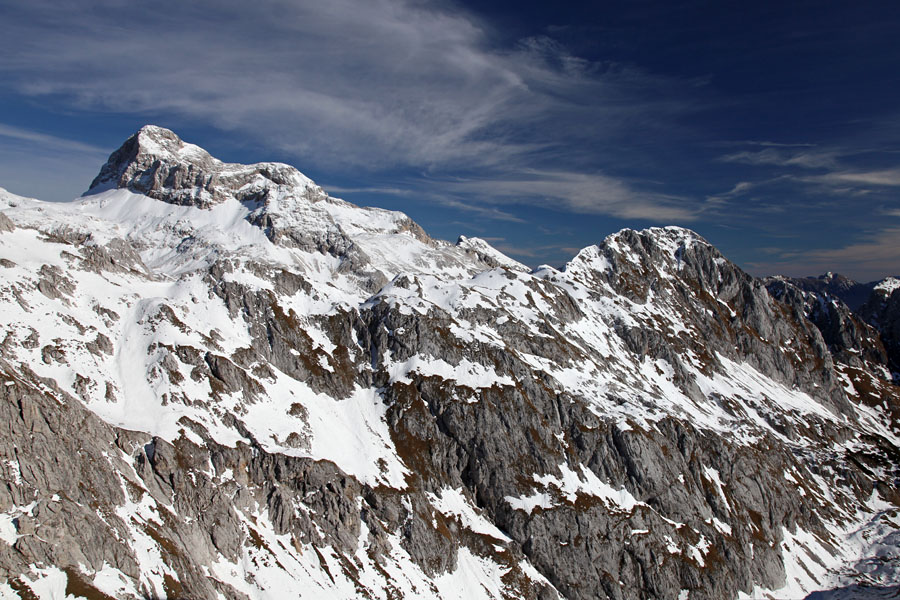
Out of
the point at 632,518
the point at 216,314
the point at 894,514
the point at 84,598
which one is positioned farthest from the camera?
the point at 894,514

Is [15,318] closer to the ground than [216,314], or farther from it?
closer to the ground

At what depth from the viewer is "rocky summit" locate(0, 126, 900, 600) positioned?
250ft

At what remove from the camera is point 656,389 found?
646 ft

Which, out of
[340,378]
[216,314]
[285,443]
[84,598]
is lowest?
[84,598]

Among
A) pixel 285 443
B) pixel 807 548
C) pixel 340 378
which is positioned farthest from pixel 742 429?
pixel 285 443

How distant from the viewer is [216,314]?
13850 centimetres

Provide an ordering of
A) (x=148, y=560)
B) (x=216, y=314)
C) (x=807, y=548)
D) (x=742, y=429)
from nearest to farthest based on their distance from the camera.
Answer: (x=148, y=560), (x=216, y=314), (x=807, y=548), (x=742, y=429)

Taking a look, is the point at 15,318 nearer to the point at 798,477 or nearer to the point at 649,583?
the point at 649,583

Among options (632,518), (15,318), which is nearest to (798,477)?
(632,518)

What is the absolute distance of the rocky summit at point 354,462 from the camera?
7631cm

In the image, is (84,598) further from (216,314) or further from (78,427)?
(216,314)

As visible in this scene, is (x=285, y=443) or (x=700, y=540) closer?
(x=285, y=443)

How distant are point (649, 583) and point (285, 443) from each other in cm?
8981

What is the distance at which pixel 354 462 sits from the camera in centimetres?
11738
